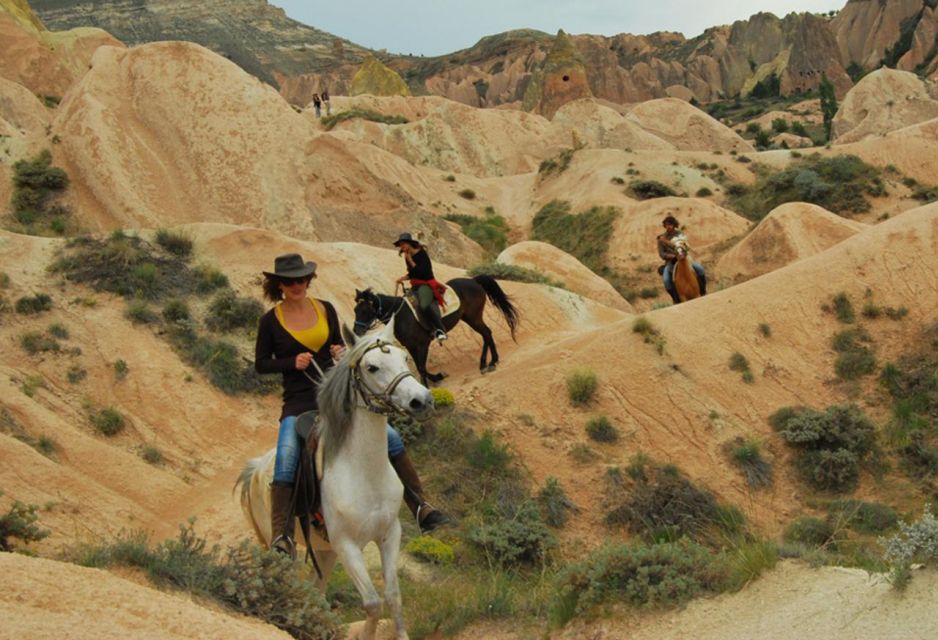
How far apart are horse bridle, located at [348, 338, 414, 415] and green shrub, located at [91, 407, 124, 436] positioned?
9579 millimetres

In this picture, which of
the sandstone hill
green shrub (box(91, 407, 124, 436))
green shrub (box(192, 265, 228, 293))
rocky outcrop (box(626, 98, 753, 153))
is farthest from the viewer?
rocky outcrop (box(626, 98, 753, 153))

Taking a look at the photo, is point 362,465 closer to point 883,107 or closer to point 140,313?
point 140,313

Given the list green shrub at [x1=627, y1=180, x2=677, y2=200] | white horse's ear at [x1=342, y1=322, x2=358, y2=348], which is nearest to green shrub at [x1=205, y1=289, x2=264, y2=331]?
white horse's ear at [x1=342, y1=322, x2=358, y2=348]

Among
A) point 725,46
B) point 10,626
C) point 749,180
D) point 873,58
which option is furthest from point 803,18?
point 10,626

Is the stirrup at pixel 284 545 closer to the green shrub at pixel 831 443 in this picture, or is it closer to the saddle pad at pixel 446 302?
the saddle pad at pixel 446 302

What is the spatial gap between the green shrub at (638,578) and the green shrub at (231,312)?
40.6 ft

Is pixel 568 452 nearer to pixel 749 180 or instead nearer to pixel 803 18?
pixel 749 180

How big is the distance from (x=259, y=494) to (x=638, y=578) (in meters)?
3.31

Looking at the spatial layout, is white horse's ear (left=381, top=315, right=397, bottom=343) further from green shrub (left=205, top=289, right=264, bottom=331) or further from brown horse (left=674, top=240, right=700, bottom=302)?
brown horse (left=674, top=240, right=700, bottom=302)

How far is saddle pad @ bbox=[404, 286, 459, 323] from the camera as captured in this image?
1650 centimetres

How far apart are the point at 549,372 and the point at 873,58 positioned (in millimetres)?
98321

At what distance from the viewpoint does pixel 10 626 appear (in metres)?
4.84

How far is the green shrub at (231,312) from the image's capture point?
60.8 feet

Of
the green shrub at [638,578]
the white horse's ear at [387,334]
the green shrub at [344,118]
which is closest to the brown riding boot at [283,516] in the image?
the white horse's ear at [387,334]
